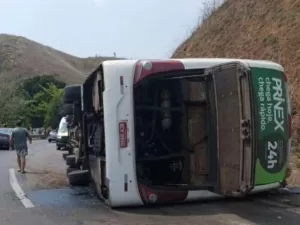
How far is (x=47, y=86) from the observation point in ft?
292

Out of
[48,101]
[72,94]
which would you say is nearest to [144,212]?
[72,94]

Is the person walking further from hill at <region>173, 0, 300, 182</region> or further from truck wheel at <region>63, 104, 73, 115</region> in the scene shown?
hill at <region>173, 0, 300, 182</region>

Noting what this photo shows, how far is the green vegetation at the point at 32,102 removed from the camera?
72375 millimetres

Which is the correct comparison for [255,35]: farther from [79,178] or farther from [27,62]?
[27,62]

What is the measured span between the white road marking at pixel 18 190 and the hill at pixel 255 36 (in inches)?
234

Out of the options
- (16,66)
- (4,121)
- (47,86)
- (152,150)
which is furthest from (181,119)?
(16,66)

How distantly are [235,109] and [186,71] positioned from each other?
1.19 meters

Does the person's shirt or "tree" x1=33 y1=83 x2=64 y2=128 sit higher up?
"tree" x1=33 y1=83 x2=64 y2=128

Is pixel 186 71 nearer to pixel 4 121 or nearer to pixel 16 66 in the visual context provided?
pixel 4 121

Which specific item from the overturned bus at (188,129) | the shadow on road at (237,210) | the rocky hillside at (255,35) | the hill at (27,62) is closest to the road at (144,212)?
the shadow on road at (237,210)

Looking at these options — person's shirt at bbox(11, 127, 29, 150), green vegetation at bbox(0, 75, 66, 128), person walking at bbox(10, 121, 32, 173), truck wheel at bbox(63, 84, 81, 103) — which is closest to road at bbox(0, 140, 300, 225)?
truck wheel at bbox(63, 84, 81, 103)

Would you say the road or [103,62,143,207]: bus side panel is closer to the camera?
the road

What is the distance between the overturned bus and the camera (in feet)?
27.0

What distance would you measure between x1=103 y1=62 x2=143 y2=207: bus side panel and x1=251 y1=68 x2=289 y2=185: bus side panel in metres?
1.85
